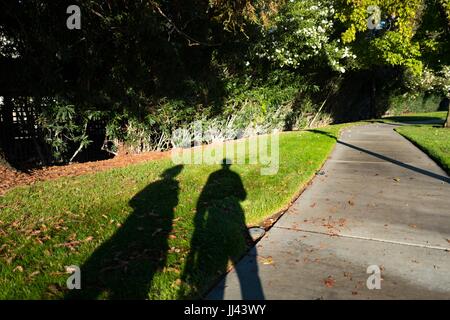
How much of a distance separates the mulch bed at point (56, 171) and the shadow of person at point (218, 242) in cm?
334

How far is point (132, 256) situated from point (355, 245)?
2556 millimetres

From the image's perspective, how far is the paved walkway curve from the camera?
330 cm

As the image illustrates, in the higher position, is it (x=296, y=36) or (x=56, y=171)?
(x=296, y=36)

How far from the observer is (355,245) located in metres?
4.22

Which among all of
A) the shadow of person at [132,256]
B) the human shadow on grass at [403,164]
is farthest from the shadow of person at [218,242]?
the human shadow on grass at [403,164]

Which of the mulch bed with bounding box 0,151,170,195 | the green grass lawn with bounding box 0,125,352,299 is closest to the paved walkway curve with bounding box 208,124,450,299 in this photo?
the green grass lawn with bounding box 0,125,352,299

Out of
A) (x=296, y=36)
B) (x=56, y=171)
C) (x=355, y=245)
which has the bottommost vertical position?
(x=355, y=245)

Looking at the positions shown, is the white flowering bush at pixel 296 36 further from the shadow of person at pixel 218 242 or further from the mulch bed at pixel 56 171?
the shadow of person at pixel 218 242

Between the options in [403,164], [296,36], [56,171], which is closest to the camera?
[56,171]

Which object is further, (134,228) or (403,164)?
(403,164)

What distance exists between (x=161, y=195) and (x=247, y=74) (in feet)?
28.7

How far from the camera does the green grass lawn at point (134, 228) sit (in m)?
3.41

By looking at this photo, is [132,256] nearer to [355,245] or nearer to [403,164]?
[355,245]

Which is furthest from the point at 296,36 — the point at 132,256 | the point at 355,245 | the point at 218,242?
the point at 132,256
